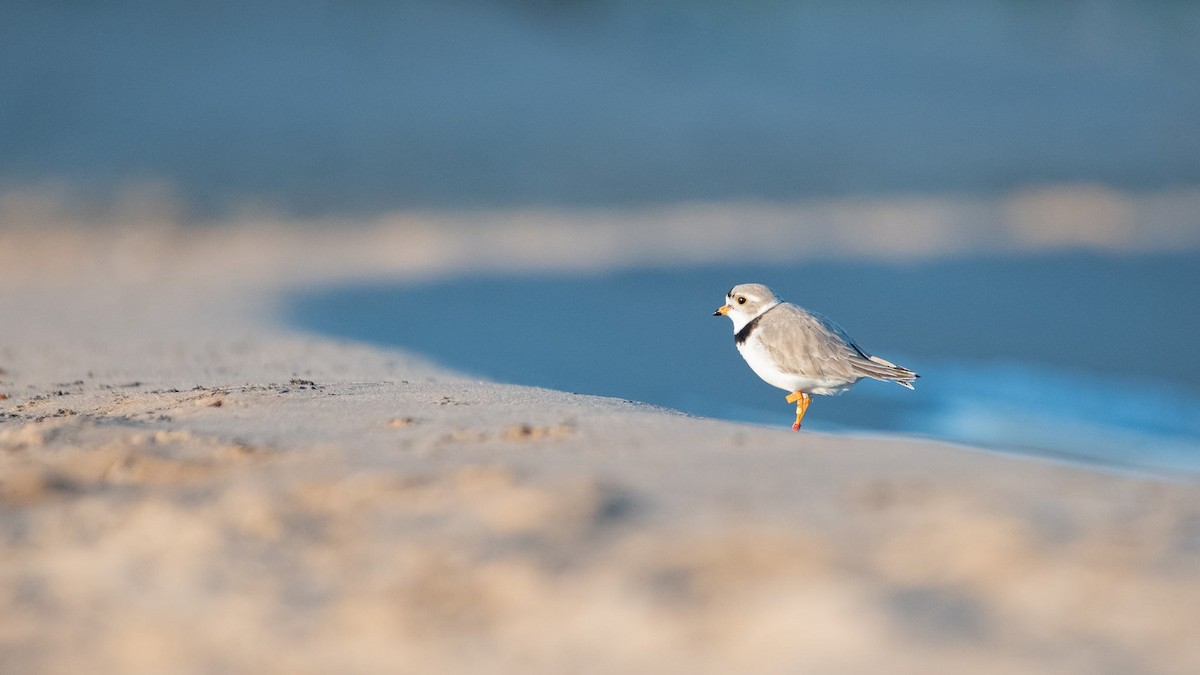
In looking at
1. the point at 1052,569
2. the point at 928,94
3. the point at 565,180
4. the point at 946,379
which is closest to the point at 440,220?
the point at 565,180

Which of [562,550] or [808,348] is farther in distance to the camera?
[808,348]

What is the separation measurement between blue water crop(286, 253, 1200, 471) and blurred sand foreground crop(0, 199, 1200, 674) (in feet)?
10.5

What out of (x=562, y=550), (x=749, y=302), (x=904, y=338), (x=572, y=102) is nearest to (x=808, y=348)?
(x=749, y=302)

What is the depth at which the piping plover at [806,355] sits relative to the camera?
5.44 metres

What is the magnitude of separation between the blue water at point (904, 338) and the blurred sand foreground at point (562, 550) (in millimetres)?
3189

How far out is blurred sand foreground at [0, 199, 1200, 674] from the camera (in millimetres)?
2430

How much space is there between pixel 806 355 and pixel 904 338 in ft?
16.0

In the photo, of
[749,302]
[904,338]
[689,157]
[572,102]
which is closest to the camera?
[749,302]

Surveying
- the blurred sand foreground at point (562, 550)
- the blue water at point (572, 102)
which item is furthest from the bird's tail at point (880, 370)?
the blue water at point (572, 102)

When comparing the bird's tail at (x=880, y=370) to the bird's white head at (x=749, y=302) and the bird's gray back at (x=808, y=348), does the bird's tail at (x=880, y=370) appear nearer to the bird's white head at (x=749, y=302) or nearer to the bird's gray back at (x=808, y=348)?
the bird's gray back at (x=808, y=348)

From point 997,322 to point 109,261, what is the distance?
32.9 feet

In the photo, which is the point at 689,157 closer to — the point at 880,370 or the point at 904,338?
the point at 904,338

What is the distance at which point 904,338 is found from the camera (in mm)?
10070

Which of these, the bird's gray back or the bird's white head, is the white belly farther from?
the bird's white head
